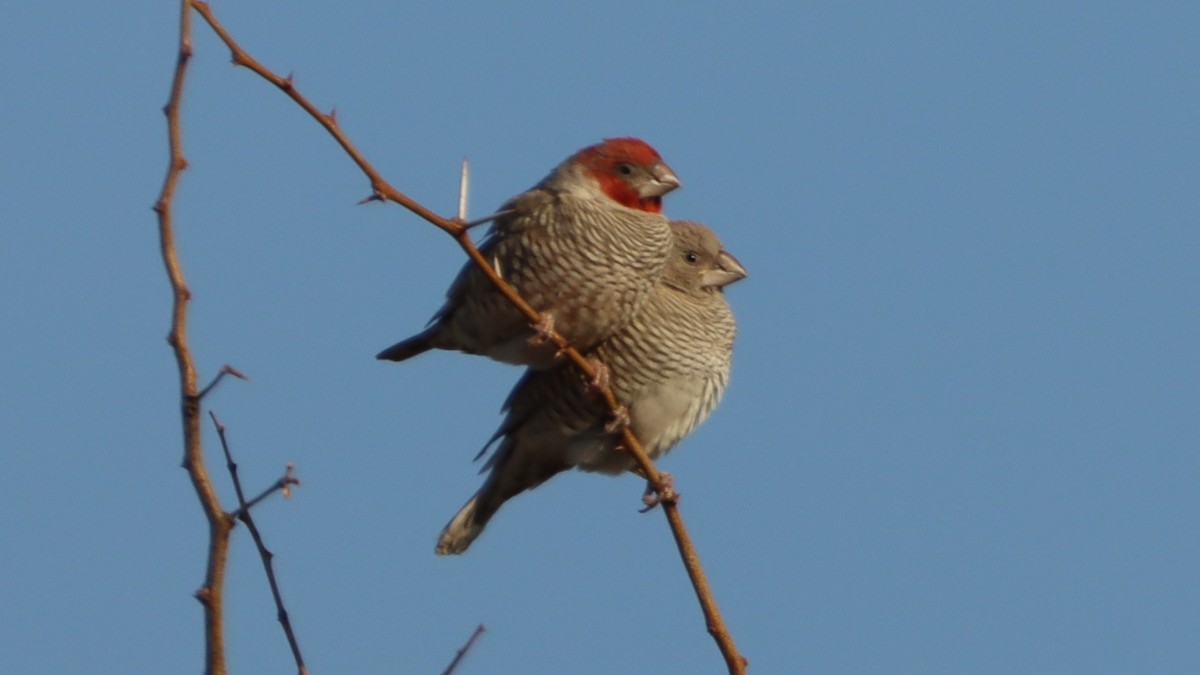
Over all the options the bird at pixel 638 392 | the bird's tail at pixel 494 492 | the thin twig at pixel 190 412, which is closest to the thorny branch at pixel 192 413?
the thin twig at pixel 190 412

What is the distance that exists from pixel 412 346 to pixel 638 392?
95cm

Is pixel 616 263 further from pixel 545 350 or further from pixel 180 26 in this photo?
pixel 180 26

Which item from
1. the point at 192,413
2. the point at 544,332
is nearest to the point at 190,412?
the point at 192,413

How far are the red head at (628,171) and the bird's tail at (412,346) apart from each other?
911 mm

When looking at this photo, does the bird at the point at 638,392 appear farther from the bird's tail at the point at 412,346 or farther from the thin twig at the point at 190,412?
the thin twig at the point at 190,412

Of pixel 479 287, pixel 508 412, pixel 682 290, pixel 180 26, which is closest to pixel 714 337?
pixel 682 290

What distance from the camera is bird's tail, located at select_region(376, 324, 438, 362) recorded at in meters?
6.14

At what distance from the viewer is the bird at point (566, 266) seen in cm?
578

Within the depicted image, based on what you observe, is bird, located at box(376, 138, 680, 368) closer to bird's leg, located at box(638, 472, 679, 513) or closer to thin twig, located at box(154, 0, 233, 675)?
bird's leg, located at box(638, 472, 679, 513)

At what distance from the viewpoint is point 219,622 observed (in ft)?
8.25

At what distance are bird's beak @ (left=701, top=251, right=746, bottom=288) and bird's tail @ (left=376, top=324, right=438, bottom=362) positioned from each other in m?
1.49

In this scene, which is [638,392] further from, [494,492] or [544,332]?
[544,332]

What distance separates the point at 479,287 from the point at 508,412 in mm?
1110

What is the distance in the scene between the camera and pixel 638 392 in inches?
253
